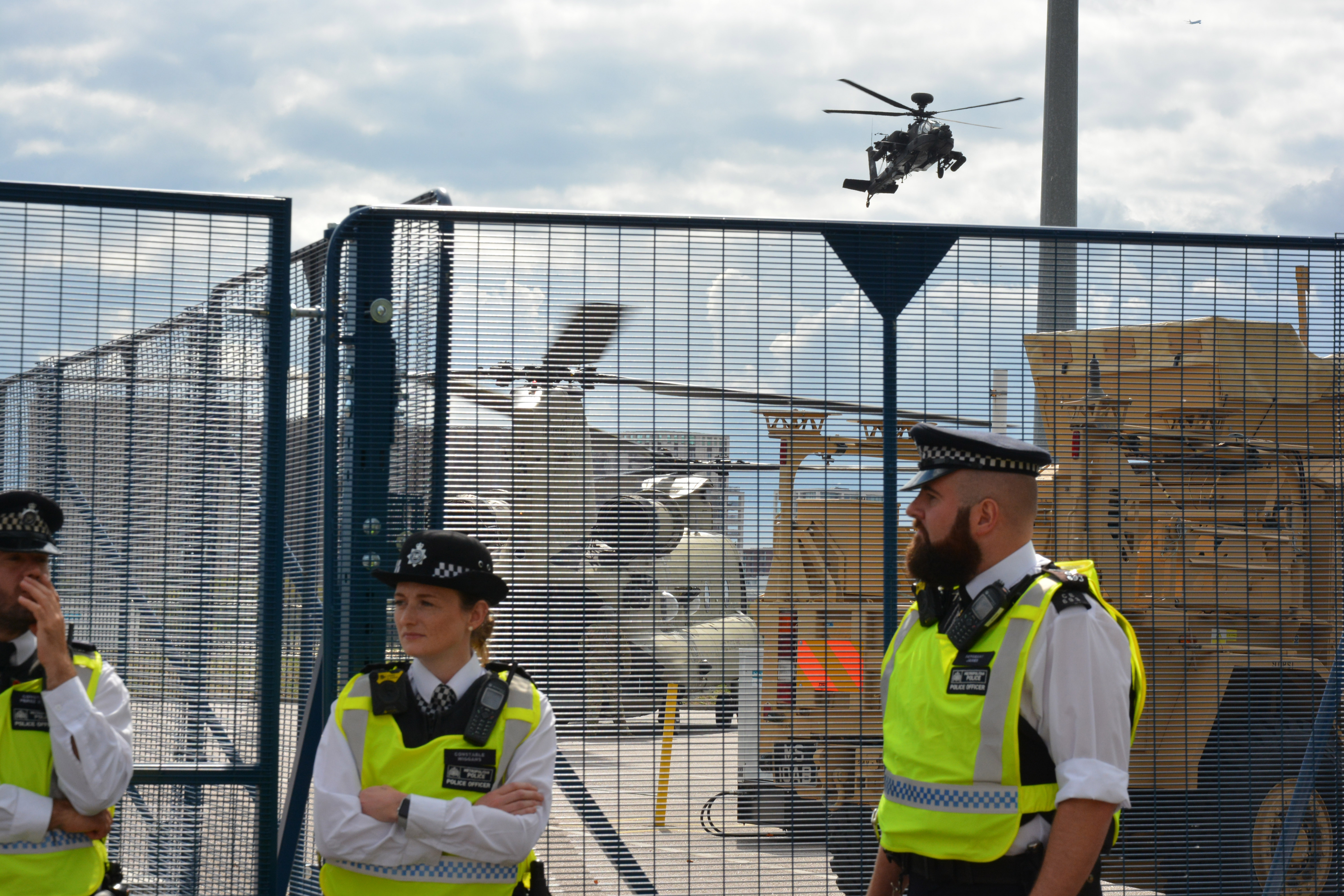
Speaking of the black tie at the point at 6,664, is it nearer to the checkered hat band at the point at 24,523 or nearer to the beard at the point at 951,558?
the checkered hat band at the point at 24,523

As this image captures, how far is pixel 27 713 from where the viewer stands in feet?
10.1

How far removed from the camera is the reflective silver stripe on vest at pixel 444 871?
2984 millimetres

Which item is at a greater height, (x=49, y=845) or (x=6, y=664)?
(x=6, y=664)

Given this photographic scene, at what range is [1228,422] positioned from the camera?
14.8 ft

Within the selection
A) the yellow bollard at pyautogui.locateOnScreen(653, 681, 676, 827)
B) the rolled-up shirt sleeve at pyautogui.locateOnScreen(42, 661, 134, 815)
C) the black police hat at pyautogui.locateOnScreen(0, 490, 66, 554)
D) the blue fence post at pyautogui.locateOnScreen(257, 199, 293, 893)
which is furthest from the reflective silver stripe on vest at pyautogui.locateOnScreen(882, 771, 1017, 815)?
the black police hat at pyautogui.locateOnScreen(0, 490, 66, 554)

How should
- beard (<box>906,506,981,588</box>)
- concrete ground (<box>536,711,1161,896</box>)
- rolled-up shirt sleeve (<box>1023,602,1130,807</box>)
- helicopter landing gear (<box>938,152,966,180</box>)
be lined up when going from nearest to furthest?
rolled-up shirt sleeve (<box>1023,602,1130,807</box>), beard (<box>906,506,981,588</box>), concrete ground (<box>536,711,1161,896</box>), helicopter landing gear (<box>938,152,966,180</box>)

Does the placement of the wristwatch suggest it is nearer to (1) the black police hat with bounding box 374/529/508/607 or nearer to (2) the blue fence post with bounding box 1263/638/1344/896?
(1) the black police hat with bounding box 374/529/508/607

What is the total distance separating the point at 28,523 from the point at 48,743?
65cm

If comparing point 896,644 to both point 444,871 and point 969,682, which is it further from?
point 444,871

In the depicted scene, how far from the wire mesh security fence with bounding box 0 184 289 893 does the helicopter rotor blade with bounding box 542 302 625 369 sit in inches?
40.6

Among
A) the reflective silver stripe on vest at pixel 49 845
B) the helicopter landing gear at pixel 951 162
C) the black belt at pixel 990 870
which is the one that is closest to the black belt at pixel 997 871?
the black belt at pixel 990 870

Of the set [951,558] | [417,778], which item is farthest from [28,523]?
[951,558]

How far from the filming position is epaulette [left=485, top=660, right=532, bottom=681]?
10.7 feet

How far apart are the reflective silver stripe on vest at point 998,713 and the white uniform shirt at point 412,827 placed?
1.17 m
